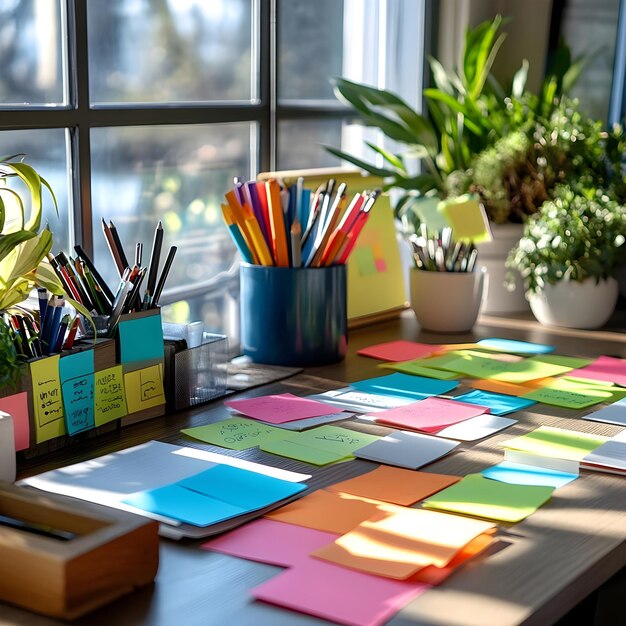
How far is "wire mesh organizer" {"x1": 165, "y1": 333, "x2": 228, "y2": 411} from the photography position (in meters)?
1.30

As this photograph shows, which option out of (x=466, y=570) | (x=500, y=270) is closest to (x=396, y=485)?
(x=466, y=570)

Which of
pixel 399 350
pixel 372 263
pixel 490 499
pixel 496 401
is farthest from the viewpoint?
pixel 372 263

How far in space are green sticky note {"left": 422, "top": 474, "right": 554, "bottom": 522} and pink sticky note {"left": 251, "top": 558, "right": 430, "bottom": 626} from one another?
0.17 m

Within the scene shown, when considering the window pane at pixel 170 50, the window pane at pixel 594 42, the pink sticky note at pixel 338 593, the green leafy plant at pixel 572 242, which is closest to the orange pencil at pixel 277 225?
the window pane at pixel 170 50

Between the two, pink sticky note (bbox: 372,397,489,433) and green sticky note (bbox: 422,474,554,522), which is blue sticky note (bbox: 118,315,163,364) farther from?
green sticky note (bbox: 422,474,554,522)

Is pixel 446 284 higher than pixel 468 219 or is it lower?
lower

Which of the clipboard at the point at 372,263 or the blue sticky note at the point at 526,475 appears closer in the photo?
the blue sticky note at the point at 526,475

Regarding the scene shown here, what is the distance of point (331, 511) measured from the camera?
0.98 m

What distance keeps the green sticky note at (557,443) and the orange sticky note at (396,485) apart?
0.45ft

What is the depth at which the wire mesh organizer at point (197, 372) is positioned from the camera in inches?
51.2

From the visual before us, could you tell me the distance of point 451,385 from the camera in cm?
144

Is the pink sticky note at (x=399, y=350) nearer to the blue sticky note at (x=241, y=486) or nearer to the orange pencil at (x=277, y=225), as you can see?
the orange pencil at (x=277, y=225)

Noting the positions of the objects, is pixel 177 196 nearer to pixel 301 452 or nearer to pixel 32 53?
pixel 32 53

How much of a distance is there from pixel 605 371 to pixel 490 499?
1.93ft
